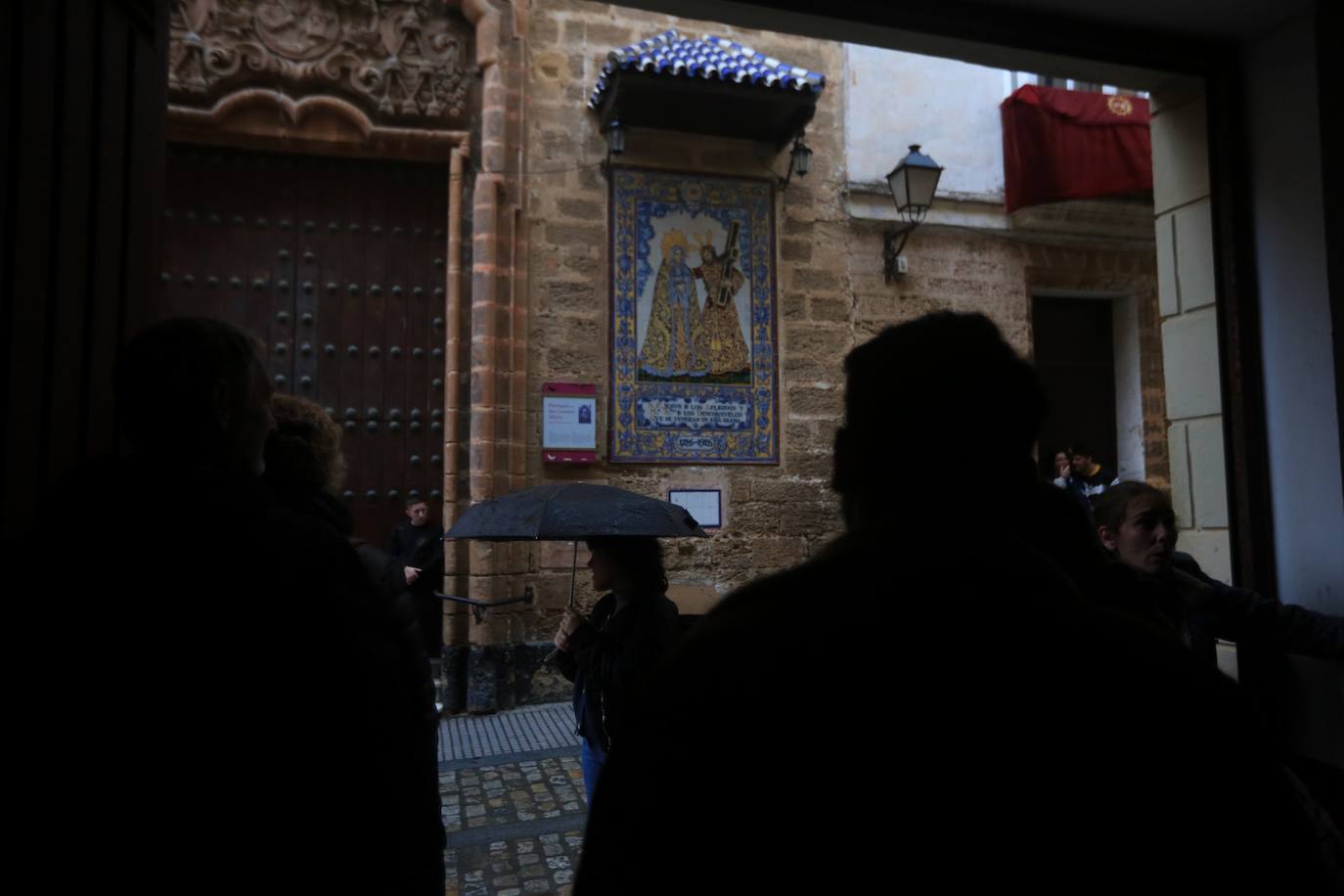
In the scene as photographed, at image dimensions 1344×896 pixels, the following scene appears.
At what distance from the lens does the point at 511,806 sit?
4809mm

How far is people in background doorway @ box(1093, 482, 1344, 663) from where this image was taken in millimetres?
2768

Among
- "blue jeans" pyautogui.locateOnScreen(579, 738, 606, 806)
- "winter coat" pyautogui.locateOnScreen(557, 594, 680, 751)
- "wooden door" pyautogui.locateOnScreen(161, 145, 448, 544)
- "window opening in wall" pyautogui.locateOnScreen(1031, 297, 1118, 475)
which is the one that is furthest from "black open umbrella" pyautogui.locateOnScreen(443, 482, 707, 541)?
"window opening in wall" pyautogui.locateOnScreen(1031, 297, 1118, 475)

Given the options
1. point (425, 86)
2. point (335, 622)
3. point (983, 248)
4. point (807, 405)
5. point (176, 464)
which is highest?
point (425, 86)

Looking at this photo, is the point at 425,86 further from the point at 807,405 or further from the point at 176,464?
the point at 176,464

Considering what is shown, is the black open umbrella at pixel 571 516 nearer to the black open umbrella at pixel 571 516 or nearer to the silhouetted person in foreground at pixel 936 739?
the black open umbrella at pixel 571 516

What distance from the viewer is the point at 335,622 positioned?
1341 mm

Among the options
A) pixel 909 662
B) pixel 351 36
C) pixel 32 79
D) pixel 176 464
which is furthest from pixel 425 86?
pixel 909 662

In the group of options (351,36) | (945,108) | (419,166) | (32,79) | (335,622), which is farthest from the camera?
(945,108)

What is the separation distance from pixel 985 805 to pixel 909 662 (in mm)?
158

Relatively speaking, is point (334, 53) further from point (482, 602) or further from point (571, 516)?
point (571, 516)

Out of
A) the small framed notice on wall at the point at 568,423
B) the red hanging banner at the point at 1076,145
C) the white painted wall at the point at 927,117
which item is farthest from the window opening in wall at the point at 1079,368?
the small framed notice on wall at the point at 568,423

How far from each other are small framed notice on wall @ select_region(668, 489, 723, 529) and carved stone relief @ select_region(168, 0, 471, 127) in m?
3.56

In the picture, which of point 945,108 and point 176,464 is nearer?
point 176,464

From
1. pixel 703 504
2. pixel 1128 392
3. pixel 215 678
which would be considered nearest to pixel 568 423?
pixel 703 504
